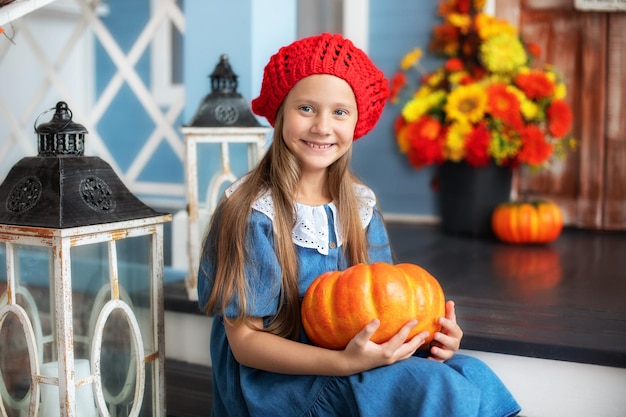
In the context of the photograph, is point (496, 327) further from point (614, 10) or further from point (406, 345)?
point (614, 10)

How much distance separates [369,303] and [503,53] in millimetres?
2350

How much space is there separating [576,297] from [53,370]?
155 cm

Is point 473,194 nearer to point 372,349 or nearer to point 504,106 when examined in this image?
point 504,106

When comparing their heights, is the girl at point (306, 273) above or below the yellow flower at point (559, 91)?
below

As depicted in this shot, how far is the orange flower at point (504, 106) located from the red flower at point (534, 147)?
0.18 feet

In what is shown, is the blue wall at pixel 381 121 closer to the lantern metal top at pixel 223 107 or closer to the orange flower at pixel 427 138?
the orange flower at pixel 427 138

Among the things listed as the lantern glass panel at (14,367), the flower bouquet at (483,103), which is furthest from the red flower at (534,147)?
the lantern glass panel at (14,367)

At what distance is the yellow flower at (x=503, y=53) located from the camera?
353cm

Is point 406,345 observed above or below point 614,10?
below

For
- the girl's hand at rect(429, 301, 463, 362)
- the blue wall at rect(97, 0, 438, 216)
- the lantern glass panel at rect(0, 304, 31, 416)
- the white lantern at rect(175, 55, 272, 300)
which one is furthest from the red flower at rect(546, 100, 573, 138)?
the lantern glass panel at rect(0, 304, 31, 416)

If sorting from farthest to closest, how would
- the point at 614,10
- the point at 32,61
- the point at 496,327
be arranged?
the point at 32,61 → the point at 614,10 → the point at 496,327

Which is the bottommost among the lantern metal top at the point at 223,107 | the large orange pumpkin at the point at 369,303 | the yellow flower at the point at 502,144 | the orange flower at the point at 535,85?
the large orange pumpkin at the point at 369,303

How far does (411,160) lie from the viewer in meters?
3.84

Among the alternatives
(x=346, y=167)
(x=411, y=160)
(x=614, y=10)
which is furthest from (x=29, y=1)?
(x=614, y=10)
